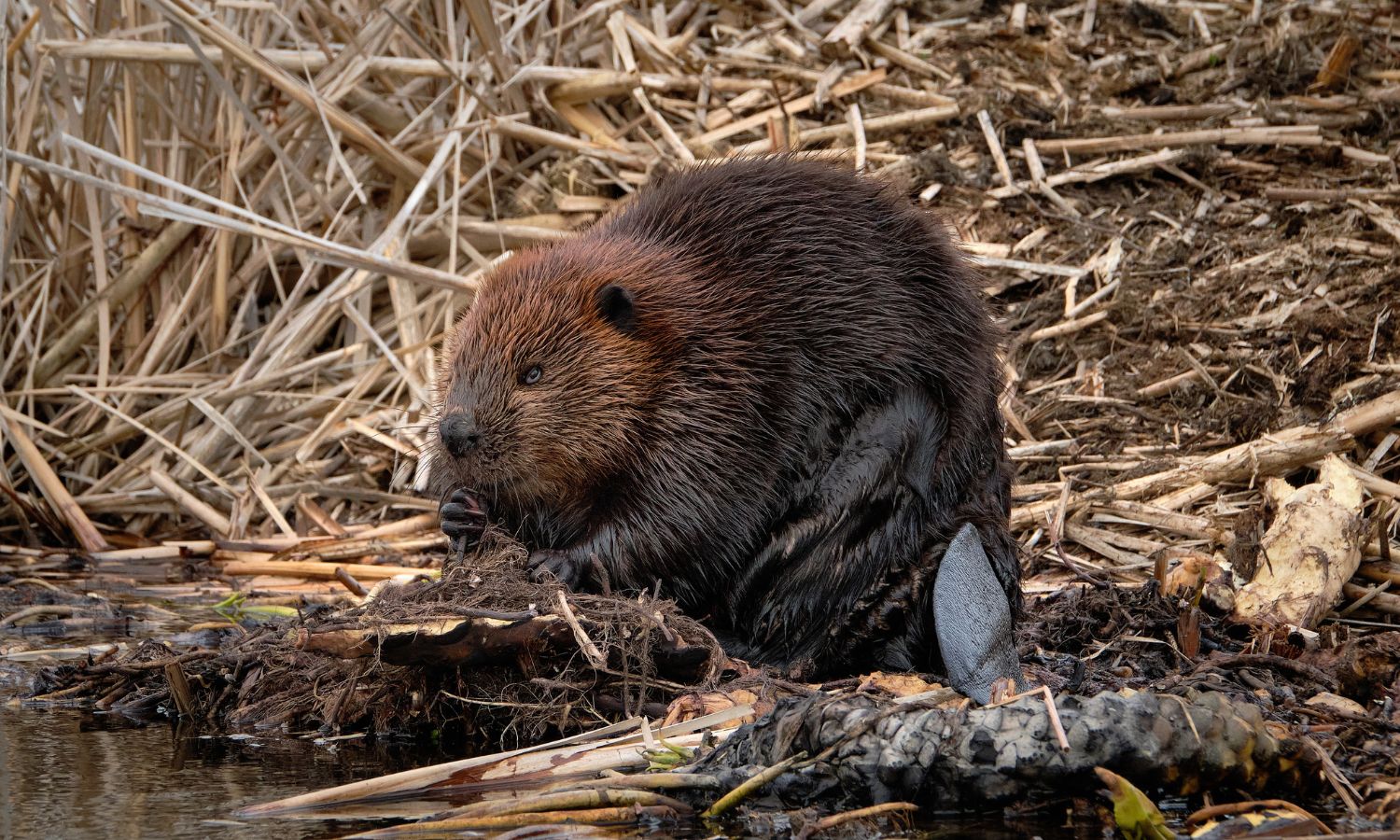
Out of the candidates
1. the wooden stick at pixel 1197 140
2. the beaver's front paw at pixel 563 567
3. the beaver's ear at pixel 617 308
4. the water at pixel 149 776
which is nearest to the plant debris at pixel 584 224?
the wooden stick at pixel 1197 140

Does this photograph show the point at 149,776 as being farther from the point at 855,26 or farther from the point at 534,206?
the point at 855,26

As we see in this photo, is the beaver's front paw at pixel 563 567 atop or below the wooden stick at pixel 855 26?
below

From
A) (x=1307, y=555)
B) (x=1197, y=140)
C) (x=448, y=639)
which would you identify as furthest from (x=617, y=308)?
(x=1197, y=140)

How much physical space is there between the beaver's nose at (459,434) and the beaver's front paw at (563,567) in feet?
1.17

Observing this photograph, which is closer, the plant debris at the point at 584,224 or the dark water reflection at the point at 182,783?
the dark water reflection at the point at 182,783

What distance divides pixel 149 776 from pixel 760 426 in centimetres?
183

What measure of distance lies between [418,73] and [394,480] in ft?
6.31

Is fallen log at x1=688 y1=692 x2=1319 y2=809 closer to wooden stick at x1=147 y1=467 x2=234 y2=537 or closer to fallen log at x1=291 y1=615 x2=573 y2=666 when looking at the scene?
fallen log at x1=291 y1=615 x2=573 y2=666

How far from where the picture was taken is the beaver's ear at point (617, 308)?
13.9ft

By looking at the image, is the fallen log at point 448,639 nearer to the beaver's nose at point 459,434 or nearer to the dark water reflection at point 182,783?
the dark water reflection at point 182,783

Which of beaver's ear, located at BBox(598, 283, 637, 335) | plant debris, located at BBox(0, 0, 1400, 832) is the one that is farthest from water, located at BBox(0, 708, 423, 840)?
beaver's ear, located at BBox(598, 283, 637, 335)

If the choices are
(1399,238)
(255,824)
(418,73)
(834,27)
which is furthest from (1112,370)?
(255,824)

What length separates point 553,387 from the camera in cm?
425

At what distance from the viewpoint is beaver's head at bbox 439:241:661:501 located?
421cm
